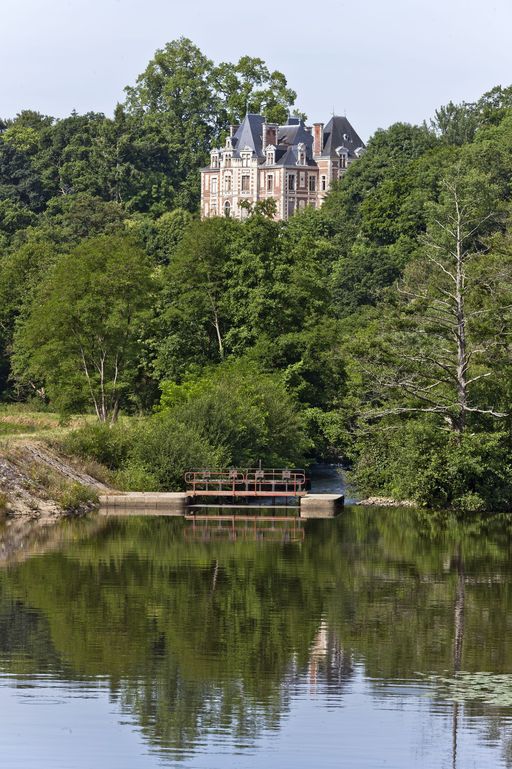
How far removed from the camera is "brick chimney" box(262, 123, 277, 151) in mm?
170875

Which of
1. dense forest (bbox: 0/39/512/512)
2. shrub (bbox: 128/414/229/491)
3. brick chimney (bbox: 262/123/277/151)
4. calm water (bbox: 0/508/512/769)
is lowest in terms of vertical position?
calm water (bbox: 0/508/512/769)

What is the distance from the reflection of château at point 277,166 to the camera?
6737 inches

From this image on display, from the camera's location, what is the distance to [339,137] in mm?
173750

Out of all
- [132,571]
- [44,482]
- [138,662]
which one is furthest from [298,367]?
[138,662]

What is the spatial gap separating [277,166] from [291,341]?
103 m

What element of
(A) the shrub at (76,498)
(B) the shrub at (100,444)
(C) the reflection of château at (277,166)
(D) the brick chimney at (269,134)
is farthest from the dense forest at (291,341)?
(D) the brick chimney at (269,134)

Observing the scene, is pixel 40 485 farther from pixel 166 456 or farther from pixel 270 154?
pixel 270 154

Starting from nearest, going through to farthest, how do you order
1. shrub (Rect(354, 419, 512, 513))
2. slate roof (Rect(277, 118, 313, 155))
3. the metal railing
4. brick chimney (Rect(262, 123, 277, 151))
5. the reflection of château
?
shrub (Rect(354, 419, 512, 513)) → the metal railing → brick chimney (Rect(262, 123, 277, 151)) → the reflection of château → slate roof (Rect(277, 118, 313, 155))

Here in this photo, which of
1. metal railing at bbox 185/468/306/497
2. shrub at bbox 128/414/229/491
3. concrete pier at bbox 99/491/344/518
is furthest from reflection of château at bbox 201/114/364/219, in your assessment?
concrete pier at bbox 99/491/344/518

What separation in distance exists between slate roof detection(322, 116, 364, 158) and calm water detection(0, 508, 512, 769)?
135 metres

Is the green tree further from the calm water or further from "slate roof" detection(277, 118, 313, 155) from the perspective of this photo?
"slate roof" detection(277, 118, 313, 155)

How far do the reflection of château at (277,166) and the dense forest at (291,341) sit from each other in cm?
4376

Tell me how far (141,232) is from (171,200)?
2953 centimetres

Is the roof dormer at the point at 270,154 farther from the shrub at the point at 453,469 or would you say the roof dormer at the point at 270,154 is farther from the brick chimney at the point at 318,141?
the shrub at the point at 453,469
